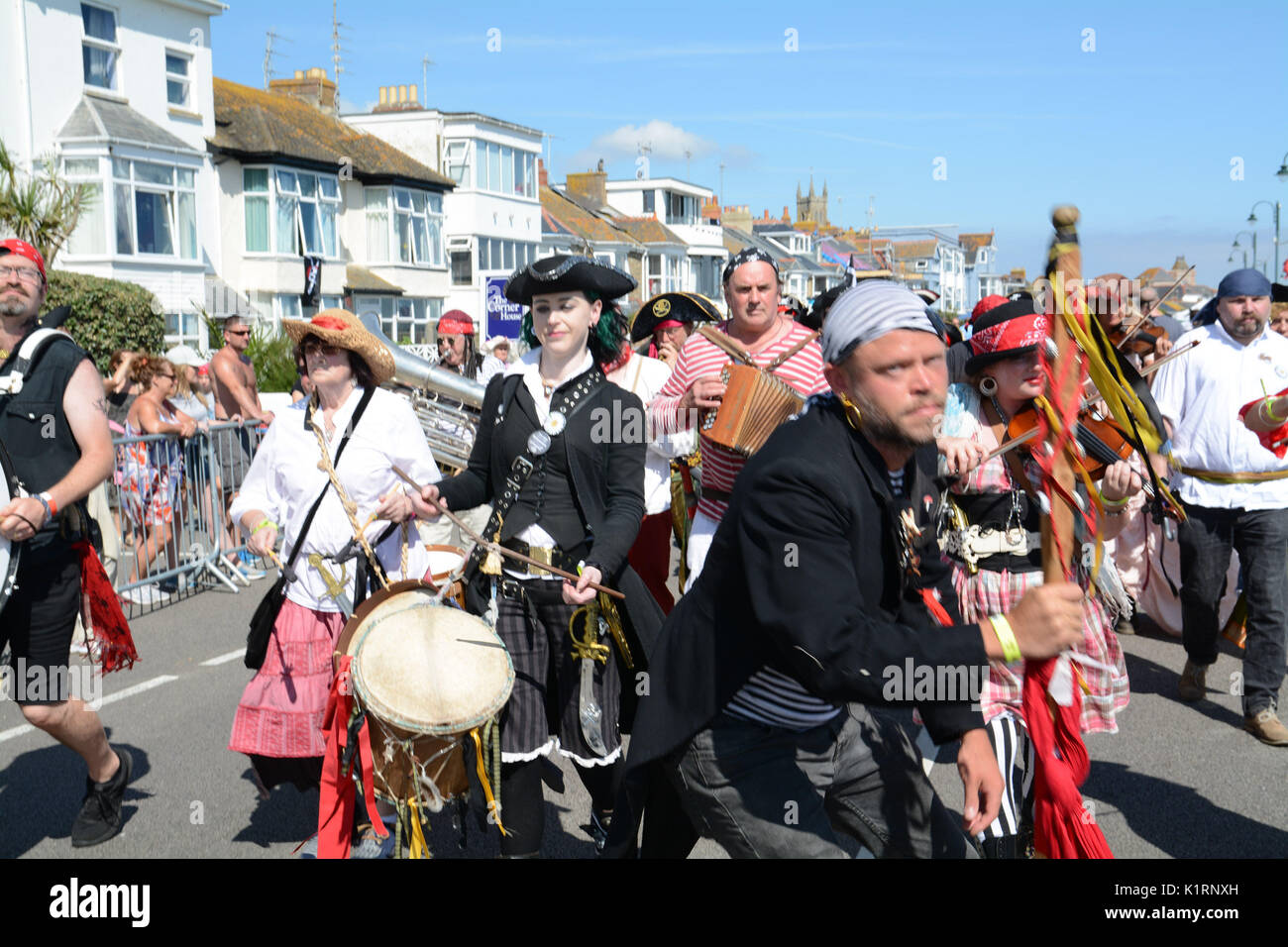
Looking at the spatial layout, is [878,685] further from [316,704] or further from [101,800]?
[101,800]

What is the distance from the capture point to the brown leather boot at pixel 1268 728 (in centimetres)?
595

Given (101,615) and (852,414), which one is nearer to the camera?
(852,414)

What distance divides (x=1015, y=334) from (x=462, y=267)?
45066 mm

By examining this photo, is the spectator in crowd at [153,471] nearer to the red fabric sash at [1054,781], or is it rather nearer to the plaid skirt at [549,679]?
the plaid skirt at [549,679]

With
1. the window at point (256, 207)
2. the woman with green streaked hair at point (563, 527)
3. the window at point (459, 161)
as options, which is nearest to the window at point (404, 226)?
the window at point (459, 161)

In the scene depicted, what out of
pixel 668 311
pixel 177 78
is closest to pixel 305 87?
pixel 177 78

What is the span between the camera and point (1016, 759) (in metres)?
4.14

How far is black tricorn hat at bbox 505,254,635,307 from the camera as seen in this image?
426 cm

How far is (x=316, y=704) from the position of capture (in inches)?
172

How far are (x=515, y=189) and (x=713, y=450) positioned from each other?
1878 inches

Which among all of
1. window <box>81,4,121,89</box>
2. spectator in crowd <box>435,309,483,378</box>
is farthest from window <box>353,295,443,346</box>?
spectator in crowd <box>435,309,483,378</box>

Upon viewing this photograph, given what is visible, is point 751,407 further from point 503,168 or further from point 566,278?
point 503,168

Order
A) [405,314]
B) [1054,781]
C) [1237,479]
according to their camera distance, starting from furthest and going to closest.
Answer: [405,314]
[1237,479]
[1054,781]

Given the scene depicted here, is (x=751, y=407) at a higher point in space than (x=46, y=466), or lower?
higher
